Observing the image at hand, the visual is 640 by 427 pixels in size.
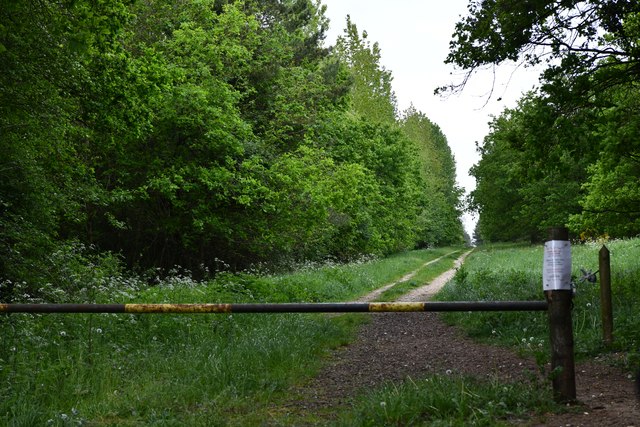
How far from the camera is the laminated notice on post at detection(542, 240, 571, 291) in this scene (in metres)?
4.83

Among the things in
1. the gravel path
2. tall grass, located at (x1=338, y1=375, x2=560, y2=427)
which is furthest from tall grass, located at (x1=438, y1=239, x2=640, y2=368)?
tall grass, located at (x1=338, y1=375, x2=560, y2=427)

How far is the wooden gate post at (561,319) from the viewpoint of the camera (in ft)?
15.8

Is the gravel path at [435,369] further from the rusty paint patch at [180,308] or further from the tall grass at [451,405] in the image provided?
the rusty paint patch at [180,308]

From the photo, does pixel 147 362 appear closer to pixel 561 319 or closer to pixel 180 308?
pixel 180 308

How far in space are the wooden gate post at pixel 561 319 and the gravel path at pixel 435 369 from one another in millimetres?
243

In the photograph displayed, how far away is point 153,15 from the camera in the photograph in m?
21.1

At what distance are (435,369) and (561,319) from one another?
106 inches

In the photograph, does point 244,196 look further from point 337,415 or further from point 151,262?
point 337,415

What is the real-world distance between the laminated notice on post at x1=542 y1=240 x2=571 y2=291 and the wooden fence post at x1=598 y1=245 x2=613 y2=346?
3.07 meters

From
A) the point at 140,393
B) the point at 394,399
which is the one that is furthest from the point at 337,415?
the point at 140,393

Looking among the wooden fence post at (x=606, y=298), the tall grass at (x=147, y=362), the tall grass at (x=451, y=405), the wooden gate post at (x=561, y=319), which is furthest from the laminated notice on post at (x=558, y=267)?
the wooden fence post at (x=606, y=298)

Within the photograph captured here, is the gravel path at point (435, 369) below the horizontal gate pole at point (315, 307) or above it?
below

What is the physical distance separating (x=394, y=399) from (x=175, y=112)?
1619 centimetres

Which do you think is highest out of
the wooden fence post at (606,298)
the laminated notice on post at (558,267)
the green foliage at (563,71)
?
the green foliage at (563,71)
